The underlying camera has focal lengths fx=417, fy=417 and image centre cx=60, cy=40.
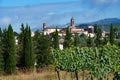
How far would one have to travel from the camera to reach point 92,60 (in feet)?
54.0

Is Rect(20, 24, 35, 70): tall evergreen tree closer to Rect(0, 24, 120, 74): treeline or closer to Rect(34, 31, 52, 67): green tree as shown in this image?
Rect(0, 24, 120, 74): treeline

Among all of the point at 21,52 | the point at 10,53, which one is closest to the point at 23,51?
the point at 21,52

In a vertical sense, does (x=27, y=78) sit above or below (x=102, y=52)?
below

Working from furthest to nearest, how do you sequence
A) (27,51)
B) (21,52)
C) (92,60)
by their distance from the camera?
(21,52)
(27,51)
(92,60)

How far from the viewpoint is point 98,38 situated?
9088 centimetres

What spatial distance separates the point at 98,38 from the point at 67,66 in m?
73.1

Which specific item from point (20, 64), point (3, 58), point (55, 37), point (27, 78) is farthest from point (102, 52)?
point (55, 37)

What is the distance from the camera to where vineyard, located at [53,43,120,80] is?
15.2 m

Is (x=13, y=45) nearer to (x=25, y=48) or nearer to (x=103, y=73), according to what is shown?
(x=25, y=48)

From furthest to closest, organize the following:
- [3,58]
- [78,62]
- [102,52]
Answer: [3,58] < [78,62] < [102,52]

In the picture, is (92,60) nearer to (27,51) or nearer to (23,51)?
(27,51)

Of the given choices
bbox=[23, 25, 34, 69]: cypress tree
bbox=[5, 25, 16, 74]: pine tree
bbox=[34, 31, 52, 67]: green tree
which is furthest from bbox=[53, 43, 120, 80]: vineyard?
bbox=[34, 31, 52, 67]: green tree

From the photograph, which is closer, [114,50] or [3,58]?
[114,50]

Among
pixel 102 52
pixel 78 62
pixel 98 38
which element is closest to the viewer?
pixel 102 52
